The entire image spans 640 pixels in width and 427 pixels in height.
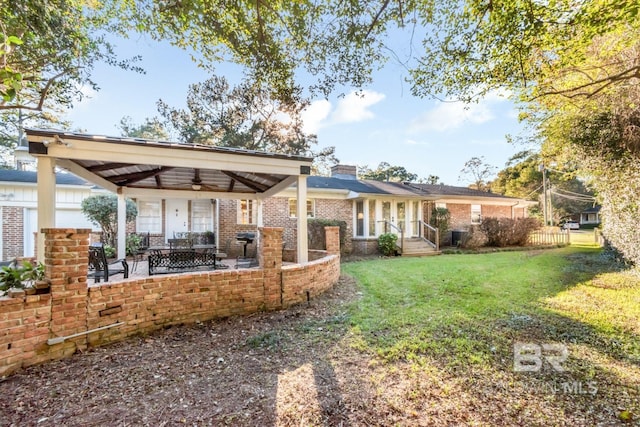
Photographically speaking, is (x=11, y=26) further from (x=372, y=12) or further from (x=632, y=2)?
(x=632, y=2)

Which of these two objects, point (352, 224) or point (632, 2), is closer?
point (632, 2)

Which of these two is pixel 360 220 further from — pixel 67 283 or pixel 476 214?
pixel 67 283

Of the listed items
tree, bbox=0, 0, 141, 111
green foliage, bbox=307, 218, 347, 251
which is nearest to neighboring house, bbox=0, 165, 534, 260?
green foliage, bbox=307, 218, 347, 251

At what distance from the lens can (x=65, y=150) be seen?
4.61 m

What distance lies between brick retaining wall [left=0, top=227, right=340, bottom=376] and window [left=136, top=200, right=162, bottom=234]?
33.9 ft

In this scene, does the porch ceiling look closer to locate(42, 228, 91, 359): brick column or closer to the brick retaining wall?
the brick retaining wall

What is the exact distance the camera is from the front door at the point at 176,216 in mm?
13461

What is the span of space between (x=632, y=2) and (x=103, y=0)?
10.9m

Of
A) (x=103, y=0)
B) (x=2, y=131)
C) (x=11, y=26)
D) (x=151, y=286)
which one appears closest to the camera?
(x=151, y=286)

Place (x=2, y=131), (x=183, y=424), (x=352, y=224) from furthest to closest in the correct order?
1. (x=2, y=131)
2. (x=352, y=224)
3. (x=183, y=424)

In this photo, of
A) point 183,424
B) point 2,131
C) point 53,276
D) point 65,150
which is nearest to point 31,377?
point 53,276

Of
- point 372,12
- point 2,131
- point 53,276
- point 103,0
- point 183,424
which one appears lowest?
point 183,424

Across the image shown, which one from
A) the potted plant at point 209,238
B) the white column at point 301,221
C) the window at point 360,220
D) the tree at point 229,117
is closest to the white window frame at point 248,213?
the potted plant at point 209,238

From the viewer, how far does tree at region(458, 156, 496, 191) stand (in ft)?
139
